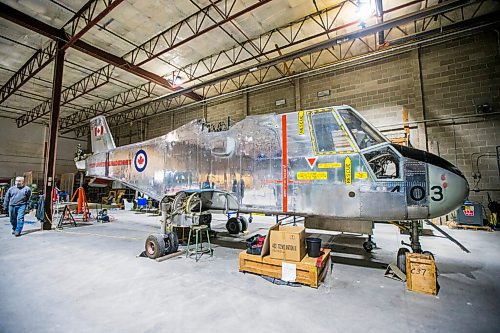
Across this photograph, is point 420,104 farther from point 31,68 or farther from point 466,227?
point 31,68

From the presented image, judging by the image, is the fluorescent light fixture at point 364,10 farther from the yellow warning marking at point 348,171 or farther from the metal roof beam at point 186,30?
the yellow warning marking at point 348,171

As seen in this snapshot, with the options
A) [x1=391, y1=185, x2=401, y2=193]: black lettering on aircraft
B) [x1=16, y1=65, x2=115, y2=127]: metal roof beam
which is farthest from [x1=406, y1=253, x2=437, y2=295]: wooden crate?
[x1=16, y1=65, x2=115, y2=127]: metal roof beam

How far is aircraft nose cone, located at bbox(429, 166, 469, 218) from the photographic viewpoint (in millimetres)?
3811

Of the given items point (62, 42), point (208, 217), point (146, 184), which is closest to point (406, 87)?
point (208, 217)

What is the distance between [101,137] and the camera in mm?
9133

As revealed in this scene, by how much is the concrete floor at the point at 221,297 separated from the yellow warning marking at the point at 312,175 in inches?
69.4

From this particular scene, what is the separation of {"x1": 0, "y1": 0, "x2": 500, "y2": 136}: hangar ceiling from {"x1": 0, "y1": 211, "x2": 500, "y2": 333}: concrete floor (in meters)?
7.77

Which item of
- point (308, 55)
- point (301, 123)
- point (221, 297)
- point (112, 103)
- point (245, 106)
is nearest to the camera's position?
point (221, 297)

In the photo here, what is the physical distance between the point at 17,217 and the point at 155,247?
6.22 meters

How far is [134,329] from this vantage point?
2.57 metres

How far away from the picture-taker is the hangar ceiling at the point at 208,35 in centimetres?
890

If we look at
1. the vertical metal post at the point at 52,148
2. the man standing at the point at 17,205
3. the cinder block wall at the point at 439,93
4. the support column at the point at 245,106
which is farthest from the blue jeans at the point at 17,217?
the cinder block wall at the point at 439,93

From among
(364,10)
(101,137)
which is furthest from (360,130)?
(101,137)

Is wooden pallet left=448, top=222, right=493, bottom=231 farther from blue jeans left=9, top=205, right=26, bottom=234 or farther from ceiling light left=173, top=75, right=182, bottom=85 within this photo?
blue jeans left=9, top=205, right=26, bottom=234
